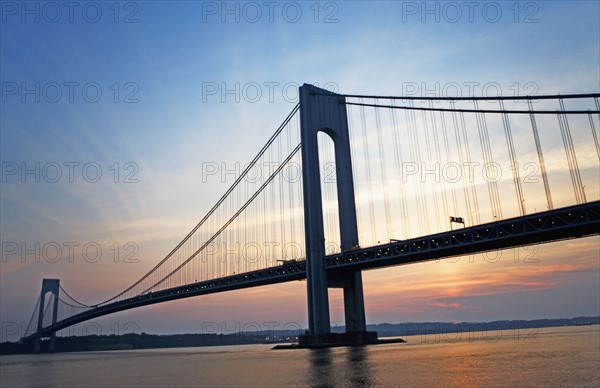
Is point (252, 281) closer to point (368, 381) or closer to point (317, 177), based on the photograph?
point (317, 177)

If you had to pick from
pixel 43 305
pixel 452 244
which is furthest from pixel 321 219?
pixel 43 305

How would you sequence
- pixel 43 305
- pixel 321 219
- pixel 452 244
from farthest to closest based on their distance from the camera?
pixel 43 305, pixel 321 219, pixel 452 244

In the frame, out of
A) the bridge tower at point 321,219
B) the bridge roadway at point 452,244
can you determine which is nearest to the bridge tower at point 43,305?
the bridge roadway at point 452,244

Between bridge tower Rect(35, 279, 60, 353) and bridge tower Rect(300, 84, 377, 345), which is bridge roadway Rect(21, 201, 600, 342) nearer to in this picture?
bridge tower Rect(300, 84, 377, 345)

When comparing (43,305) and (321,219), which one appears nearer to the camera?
(321,219)

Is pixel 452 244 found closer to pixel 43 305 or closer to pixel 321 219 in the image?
pixel 321 219

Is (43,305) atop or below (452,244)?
atop

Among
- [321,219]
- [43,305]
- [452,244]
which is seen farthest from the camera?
[43,305]
